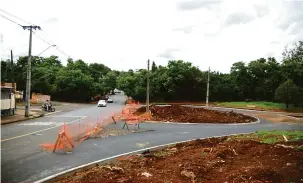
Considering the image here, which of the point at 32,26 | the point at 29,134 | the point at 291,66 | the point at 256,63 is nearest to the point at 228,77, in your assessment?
the point at 256,63

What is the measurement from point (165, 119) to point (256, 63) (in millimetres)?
41839

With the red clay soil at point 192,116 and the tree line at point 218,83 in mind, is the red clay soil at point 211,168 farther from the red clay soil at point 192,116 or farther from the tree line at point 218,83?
the tree line at point 218,83

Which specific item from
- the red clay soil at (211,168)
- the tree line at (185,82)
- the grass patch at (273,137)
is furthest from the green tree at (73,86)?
the red clay soil at (211,168)

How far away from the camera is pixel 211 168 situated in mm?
9812

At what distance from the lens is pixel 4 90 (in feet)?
97.3

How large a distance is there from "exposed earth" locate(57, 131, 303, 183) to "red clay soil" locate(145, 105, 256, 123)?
A: 1696cm

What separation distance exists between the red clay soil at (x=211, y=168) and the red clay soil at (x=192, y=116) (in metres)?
17.1

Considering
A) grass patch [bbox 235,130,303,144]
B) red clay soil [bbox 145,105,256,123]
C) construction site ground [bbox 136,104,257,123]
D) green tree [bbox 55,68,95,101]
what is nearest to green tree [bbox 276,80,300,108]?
construction site ground [bbox 136,104,257,123]

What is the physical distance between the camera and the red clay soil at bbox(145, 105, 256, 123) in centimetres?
2992

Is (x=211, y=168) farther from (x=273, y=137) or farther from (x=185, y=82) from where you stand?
(x=185, y=82)

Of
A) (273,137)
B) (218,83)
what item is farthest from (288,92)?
(273,137)

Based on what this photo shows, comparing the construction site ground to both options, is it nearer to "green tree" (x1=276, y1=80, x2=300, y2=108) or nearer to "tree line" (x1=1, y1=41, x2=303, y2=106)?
"green tree" (x1=276, y1=80, x2=300, y2=108)

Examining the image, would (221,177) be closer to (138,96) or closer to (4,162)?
(4,162)

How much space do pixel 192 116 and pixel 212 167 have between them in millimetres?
21590
